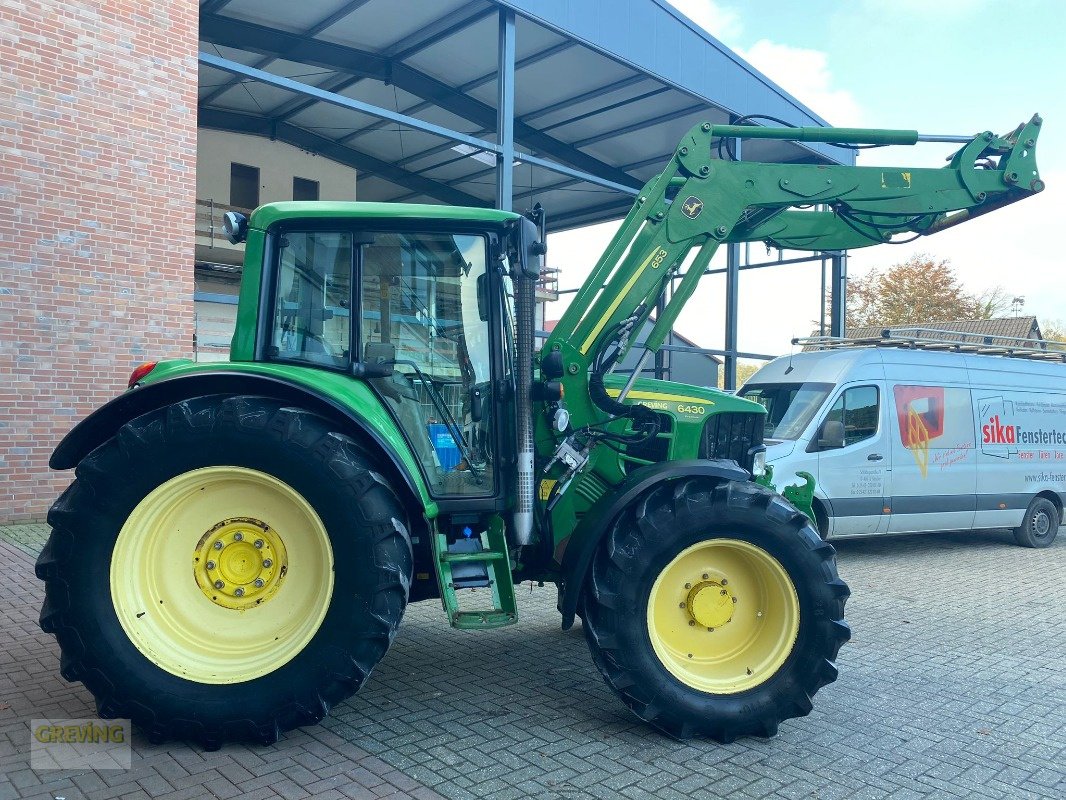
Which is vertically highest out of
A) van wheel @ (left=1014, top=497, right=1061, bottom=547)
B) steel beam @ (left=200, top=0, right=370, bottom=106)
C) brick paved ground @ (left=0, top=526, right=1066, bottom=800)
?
steel beam @ (left=200, top=0, right=370, bottom=106)

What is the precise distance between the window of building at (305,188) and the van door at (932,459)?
16275mm

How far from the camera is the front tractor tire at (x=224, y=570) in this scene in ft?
11.7

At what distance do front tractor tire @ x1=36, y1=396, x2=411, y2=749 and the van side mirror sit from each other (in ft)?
19.6

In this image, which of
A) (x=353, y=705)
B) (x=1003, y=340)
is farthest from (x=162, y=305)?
(x=1003, y=340)

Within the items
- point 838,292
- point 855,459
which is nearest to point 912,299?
point 838,292

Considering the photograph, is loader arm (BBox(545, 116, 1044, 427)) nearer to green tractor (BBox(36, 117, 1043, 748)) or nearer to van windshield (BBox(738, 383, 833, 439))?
green tractor (BBox(36, 117, 1043, 748))

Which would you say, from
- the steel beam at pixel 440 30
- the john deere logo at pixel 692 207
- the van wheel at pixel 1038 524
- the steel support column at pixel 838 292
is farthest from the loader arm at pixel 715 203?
the steel support column at pixel 838 292

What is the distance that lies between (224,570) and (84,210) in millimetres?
6764

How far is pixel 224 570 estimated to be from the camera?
3.86 metres

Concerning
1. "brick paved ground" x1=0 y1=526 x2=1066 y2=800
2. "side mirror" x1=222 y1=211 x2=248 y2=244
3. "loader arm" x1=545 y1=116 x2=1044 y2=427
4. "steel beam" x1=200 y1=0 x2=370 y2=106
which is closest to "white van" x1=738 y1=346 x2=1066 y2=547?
"brick paved ground" x1=0 y1=526 x2=1066 y2=800

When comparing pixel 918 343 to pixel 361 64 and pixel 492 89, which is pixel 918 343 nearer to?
pixel 492 89

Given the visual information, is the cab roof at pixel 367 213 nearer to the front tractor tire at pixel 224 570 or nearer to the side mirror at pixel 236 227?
the side mirror at pixel 236 227

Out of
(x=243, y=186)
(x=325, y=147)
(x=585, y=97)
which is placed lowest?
(x=243, y=186)

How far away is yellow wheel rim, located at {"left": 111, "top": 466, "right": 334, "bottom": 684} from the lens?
3715mm
